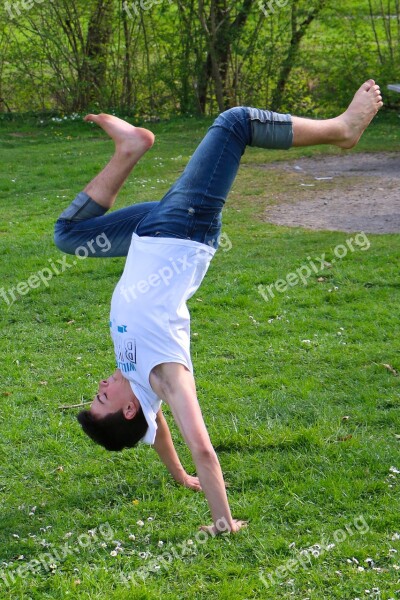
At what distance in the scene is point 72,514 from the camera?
468 cm

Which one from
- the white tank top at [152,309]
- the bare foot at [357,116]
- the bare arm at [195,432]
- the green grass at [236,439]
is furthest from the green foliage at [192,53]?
the bare arm at [195,432]

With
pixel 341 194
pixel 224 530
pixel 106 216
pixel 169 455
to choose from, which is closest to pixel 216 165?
pixel 106 216

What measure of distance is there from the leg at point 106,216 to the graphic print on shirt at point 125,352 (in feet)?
2.00

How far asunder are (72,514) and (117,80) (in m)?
15.1

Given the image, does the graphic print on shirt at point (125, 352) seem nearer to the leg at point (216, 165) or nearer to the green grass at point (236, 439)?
the leg at point (216, 165)

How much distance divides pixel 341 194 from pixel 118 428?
7715mm

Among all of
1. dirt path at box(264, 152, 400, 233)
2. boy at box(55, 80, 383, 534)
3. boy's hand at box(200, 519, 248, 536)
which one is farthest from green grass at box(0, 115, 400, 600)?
dirt path at box(264, 152, 400, 233)

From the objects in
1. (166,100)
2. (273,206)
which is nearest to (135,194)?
(273,206)

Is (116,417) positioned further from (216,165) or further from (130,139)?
(130,139)

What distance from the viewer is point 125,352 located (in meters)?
4.45

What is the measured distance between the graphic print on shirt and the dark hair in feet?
0.79

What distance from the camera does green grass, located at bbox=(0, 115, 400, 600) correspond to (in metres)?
4.14

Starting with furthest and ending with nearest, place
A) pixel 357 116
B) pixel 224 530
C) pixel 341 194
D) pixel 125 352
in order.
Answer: pixel 341 194, pixel 357 116, pixel 125 352, pixel 224 530

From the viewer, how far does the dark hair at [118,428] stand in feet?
14.9
